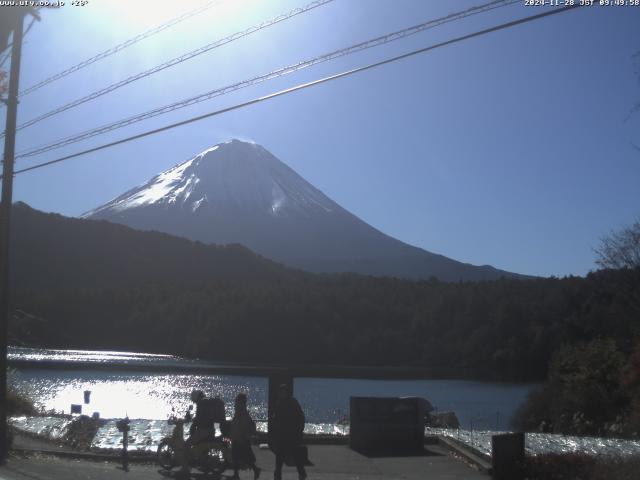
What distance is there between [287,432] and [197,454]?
1.90 metres

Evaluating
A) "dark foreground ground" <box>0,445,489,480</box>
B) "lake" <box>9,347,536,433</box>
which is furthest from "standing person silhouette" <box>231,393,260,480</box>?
"lake" <box>9,347,536,433</box>

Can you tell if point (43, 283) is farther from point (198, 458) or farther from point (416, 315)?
point (198, 458)

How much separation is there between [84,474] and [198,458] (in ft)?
5.38

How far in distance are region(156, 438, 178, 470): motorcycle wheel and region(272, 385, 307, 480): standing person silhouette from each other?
7.02ft

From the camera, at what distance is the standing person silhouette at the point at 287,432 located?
11047mm

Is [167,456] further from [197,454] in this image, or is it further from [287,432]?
[287,432]

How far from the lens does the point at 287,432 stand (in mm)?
11047

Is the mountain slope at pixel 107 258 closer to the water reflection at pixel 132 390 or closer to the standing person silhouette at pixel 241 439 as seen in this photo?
the water reflection at pixel 132 390

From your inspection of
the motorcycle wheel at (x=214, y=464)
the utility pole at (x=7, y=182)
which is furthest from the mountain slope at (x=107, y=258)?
the motorcycle wheel at (x=214, y=464)

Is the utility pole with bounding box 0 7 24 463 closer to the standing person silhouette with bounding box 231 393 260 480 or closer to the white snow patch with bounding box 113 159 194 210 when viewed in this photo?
the standing person silhouette with bounding box 231 393 260 480

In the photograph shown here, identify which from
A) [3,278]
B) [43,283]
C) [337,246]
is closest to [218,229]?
[337,246]

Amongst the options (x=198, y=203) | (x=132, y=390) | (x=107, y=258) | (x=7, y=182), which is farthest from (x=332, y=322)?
(x=198, y=203)

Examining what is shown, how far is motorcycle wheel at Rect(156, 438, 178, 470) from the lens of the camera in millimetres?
12492

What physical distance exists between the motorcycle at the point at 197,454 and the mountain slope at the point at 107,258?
7299 cm
